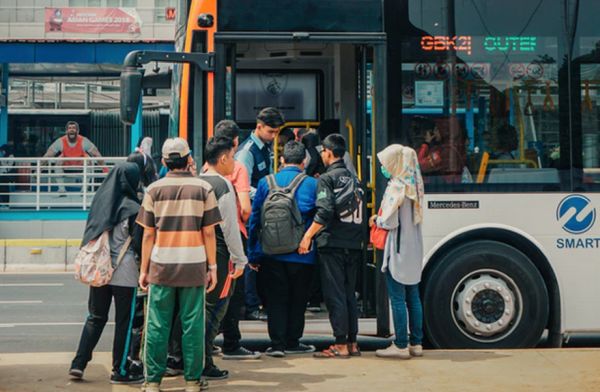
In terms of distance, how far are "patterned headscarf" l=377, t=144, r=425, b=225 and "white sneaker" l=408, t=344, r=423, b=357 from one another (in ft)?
3.40

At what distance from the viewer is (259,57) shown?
1126 centimetres

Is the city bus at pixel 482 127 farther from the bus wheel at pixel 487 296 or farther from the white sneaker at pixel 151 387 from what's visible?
the white sneaker at pixel 151 387

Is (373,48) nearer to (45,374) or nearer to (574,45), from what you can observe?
(574,45)

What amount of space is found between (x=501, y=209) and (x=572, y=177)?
2.24ft

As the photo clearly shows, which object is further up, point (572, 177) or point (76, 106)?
point (76, 106)

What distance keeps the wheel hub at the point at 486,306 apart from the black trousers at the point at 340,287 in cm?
101

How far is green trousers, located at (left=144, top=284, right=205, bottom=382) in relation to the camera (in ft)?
23.9

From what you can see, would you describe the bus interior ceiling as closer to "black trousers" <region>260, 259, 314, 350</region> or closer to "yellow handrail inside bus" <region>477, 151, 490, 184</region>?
"yellow handrail inside bus" <region>477, 151, 490, 184</region>

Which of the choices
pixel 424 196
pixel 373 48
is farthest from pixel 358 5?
pixel 424 196

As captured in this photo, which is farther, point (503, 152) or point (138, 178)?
point (503, 152)

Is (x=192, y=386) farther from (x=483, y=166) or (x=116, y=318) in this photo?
(x=483, y=166)

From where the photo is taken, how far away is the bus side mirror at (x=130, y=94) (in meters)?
8.62

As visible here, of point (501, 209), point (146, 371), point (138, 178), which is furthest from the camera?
point (501, 209)

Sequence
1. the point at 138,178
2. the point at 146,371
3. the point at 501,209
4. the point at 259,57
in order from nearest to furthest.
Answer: the point at 146,371
the point at 138,178
the point at 501,209
the point at 259,57
